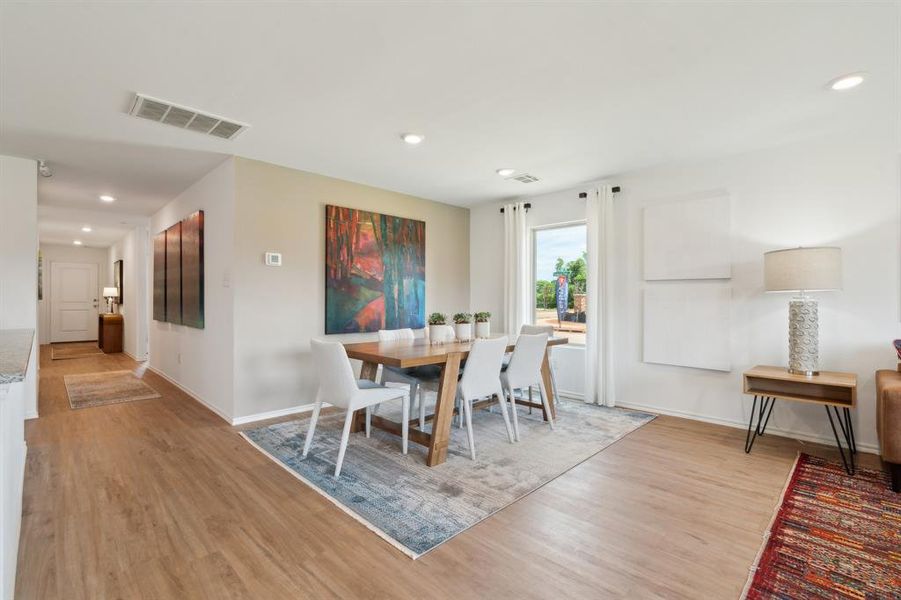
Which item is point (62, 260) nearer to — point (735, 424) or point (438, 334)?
point (438, 334)

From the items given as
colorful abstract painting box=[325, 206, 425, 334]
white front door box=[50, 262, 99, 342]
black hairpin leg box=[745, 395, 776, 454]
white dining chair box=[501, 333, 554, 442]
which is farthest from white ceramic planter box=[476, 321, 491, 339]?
white front door box=[50, 262, 99, 342]

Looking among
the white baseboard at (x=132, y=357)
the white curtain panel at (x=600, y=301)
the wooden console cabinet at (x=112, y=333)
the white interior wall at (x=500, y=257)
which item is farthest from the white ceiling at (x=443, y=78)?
the wooden console cabinet at (x=112, y=333)

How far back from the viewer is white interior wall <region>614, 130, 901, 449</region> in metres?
3.21

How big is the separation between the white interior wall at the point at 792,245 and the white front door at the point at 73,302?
12.3 metres

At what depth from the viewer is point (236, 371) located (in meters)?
3.90

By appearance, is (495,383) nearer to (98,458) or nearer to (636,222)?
(636,222)

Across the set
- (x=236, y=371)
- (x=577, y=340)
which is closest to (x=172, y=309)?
(x=236, y=371)

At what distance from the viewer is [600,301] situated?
464 cm

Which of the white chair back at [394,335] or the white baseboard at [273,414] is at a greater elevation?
the white chair back at [394,335]

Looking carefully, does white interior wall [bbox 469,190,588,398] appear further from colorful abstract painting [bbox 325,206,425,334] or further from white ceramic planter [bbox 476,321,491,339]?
white ceramic planter [bbox 476,321,491,339]

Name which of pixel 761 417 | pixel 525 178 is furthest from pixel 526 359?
pixel 525 178

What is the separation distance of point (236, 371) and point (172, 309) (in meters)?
2.13

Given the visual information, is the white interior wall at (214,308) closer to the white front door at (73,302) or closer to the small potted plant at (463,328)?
the small potted plant at (463,328)

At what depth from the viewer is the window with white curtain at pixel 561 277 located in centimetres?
509
